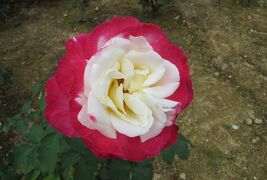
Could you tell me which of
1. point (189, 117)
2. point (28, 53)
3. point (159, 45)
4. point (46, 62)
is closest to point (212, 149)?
point (189, 117)

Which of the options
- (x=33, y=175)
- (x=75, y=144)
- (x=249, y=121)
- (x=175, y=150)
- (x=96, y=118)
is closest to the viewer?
(x=96, y=118)

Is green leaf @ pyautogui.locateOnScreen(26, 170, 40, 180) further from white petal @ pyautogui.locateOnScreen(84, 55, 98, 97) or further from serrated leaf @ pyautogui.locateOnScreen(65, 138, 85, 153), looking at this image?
white petal @ pyautogui.locateOnScreen(84, 55, 98, 97)

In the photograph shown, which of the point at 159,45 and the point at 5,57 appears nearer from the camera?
the point at 159,45

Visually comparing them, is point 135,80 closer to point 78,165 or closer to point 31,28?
point 78,165

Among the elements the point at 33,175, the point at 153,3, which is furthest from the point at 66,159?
the point at 153,3

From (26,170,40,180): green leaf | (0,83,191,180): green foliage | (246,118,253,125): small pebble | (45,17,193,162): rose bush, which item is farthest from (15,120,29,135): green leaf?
(246,118,253,125): small pebble

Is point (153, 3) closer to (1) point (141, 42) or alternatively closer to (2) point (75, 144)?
(2) point (75, 144)

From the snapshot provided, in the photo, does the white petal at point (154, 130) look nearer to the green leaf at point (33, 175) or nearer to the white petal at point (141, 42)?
the white petal at point (141, 42)
